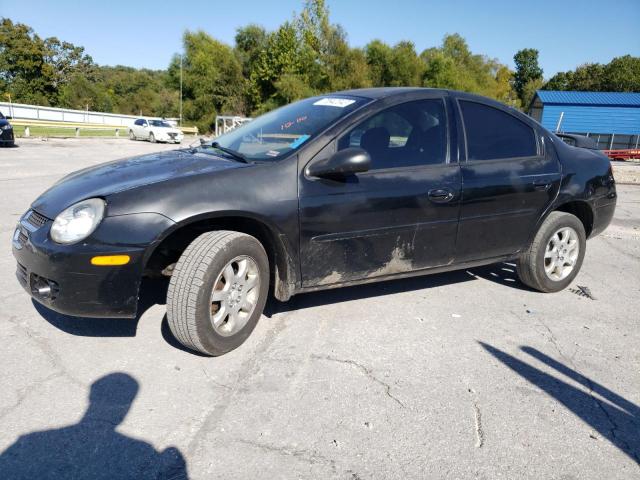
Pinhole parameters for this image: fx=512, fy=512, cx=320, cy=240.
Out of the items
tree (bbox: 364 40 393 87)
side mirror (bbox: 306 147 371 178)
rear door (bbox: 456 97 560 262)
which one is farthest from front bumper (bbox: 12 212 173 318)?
tree (bbox: 364 40 393 87)

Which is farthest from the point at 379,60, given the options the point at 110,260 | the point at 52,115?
the point at 110,260

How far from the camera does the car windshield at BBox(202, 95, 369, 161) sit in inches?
137

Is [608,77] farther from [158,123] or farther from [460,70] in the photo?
[158,123]

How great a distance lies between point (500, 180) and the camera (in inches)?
157

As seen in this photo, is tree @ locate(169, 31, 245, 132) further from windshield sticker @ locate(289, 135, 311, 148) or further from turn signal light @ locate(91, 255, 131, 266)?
turn signal light @ locate(91, 255, 131, 266)

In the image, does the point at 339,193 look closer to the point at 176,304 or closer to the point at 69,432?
the point at 176,304

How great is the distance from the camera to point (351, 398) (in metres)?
2.76

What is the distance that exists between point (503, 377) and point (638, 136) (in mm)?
42774

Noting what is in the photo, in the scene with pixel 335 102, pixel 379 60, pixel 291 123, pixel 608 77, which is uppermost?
pixel 608 77

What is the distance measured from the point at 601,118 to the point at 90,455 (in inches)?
1707

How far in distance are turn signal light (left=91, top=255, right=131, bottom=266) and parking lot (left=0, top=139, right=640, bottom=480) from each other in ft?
2.09

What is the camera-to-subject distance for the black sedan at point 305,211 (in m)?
2.86

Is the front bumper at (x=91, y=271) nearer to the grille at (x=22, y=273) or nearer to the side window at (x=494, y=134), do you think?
the grille at (x=22, y=273)

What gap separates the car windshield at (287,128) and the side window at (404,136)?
0.58 feet
